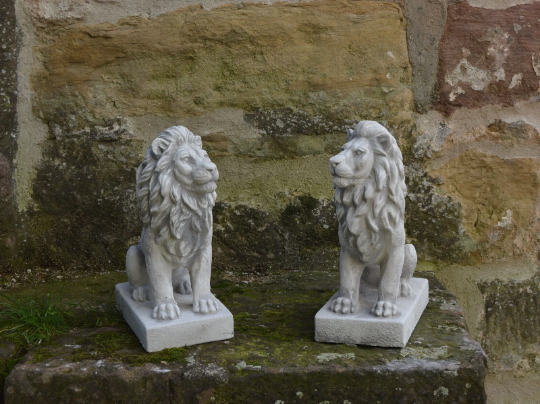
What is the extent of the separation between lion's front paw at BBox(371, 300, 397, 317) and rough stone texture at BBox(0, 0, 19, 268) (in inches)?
52.8

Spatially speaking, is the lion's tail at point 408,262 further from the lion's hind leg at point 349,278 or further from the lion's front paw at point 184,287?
the lion's front paw at point 184,287

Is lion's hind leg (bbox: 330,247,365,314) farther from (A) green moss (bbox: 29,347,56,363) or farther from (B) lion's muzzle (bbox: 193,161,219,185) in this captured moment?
(A) green moss (bbox: 29,347,56,363)

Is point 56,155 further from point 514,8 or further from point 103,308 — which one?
point 514,8

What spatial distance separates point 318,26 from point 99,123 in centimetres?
83

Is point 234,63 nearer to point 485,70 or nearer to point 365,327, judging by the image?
point 485,70

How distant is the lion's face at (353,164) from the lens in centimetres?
180

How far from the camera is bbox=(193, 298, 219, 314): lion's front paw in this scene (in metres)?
1.92

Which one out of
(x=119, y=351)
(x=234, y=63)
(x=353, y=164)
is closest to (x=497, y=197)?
(x=353, y=164)

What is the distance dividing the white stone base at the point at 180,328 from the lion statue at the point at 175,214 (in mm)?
26

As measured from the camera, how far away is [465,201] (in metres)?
2.50

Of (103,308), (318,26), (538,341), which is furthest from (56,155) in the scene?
(538,341)

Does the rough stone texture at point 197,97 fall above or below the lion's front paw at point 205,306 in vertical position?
above

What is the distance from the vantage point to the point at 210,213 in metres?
1.91

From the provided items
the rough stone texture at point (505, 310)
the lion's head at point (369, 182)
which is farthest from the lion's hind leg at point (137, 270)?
the rough stone texture at point (505, 310)
